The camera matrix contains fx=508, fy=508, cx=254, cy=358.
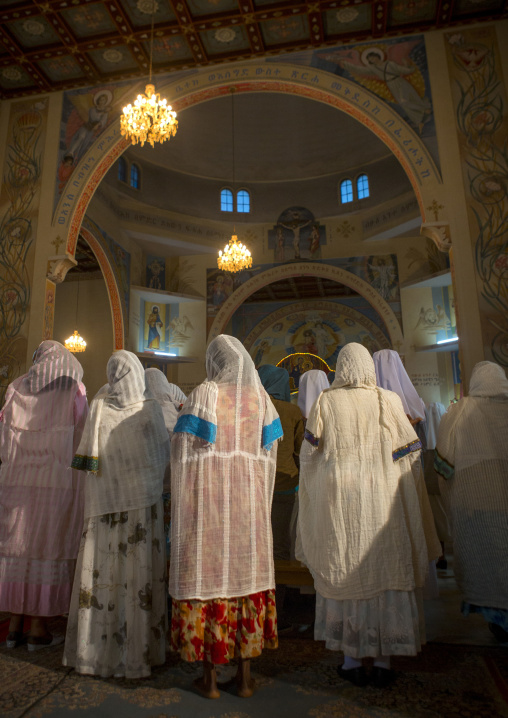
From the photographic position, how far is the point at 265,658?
9.86 feet

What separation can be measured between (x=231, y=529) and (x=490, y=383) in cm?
209

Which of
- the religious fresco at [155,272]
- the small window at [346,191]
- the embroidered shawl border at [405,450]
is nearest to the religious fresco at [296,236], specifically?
the small window at [346,191]

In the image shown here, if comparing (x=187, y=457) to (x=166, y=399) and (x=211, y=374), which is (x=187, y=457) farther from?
(x=166, y=399)

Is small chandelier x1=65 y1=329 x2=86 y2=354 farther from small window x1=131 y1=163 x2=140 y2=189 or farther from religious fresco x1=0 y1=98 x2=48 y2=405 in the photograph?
religious fresco x1=0 y1=98 x2=48 y2=405

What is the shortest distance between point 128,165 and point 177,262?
2803 millimetres

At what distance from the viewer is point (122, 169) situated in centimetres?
1306

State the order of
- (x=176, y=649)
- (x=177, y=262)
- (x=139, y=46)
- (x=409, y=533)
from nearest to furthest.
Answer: (x=176, y=649), (x=409, y=533), (x=139, y=46), (x=177, y=262)

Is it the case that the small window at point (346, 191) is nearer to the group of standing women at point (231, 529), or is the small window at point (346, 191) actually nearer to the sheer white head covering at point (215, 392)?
the group of standing women at point (231, 529)

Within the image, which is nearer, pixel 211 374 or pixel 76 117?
pixel 211 374

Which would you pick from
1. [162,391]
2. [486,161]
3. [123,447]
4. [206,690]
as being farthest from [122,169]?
[206,690]

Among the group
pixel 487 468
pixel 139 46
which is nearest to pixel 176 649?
pixel 487 468

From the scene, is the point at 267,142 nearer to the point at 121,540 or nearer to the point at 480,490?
the point at 480,490

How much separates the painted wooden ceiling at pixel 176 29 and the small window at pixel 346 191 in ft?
23.5

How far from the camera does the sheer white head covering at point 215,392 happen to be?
264cm
